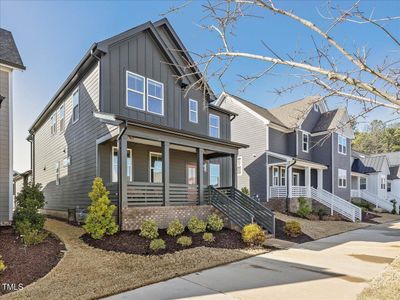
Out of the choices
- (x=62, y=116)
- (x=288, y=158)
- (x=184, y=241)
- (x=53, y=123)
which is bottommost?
(x=184, y=241)

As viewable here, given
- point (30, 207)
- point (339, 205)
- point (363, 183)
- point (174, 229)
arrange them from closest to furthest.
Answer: point (30, 207) → point (174, 229) → point (339, 205) → point (363, 183)

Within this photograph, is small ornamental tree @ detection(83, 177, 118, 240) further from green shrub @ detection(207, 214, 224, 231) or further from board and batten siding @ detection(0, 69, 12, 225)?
green shrub @ detection(207, 214, 224, 231)

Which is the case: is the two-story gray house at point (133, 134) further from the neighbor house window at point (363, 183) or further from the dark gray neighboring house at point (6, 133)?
the neighbor house window at point (363, 183)

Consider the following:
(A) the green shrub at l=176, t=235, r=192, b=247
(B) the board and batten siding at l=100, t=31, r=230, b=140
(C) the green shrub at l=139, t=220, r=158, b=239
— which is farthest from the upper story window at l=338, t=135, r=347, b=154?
(C) the green shrub at l=139, t=220, r=158, b=239

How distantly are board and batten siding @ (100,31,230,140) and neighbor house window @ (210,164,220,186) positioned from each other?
258cm

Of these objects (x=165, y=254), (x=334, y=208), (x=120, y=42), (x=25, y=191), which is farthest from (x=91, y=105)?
(x=334, y=208)

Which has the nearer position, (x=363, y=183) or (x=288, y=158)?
(x=288, y=158)

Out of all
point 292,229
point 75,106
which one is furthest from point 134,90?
point 292,229

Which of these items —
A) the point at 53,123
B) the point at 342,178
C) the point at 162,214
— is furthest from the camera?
the point at 342,178

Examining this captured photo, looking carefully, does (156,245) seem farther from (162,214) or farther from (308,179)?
(308,179)

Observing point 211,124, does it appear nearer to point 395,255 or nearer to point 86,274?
point 395,255

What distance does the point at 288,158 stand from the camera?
68.9 ft

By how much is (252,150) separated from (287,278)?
16.5 meters

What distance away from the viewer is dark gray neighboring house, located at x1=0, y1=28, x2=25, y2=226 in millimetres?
10578
